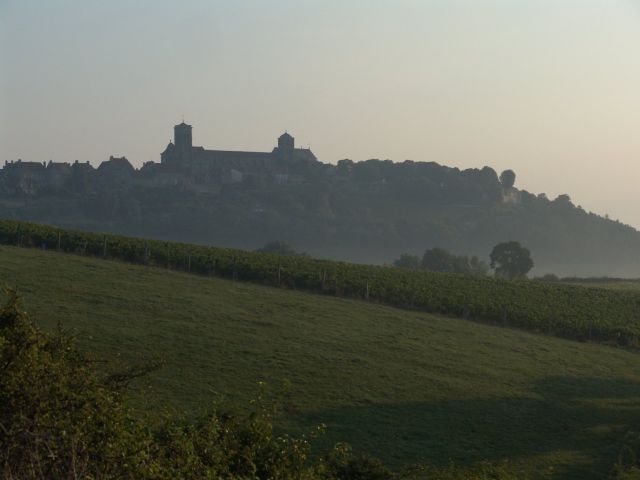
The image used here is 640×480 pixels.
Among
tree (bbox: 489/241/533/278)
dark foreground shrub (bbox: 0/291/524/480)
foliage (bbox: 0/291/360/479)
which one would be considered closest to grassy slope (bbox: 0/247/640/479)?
dark foreground shrub (bbox: 0/291/524/480)

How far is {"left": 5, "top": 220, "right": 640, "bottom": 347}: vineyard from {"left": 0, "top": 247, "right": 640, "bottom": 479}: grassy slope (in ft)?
9.27

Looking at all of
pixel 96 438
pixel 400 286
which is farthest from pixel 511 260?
pixel 96 438

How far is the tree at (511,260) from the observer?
122750 mm

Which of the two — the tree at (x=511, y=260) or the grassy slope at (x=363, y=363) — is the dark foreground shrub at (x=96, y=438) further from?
the tree at (x=511, y=260)

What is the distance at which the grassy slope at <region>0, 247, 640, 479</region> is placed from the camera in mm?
27000

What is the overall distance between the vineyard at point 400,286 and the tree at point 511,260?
63.1 m

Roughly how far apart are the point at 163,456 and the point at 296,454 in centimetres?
229

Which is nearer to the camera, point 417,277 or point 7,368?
point 7,368

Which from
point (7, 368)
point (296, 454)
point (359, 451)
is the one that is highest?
point (7, 368)

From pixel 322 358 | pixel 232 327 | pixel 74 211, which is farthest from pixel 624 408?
pixel 74 211

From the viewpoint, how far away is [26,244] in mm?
55406

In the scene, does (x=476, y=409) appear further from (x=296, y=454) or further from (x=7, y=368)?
(x=7, y=368)

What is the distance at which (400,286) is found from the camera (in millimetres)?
53062

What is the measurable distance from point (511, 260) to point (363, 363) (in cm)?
9199
